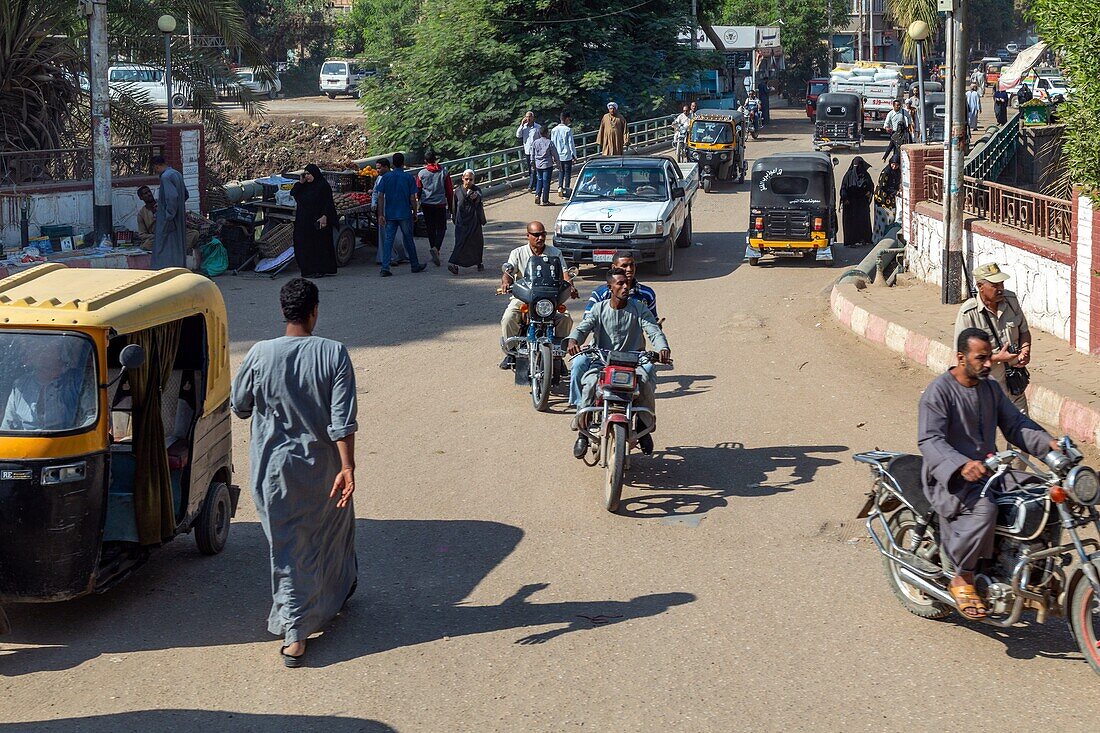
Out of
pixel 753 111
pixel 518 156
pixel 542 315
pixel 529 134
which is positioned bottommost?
pixel 542 315

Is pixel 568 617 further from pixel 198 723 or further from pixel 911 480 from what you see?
pixel 198 723

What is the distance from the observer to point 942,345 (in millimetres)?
13328

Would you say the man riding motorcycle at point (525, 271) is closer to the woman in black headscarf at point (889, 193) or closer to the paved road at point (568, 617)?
the paved road at point (568, 617)

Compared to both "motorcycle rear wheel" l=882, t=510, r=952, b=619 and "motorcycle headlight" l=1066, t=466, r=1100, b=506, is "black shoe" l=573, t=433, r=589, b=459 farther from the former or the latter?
"motorcycle headlight" l=1066, t=466, r=1100, b=506

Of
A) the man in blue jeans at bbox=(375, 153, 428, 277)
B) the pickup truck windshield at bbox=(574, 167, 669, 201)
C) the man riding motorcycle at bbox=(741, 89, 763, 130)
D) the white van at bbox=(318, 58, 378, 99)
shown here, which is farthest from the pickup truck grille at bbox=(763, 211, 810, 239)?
the white van at bbox=(318, 58, 378, 99)

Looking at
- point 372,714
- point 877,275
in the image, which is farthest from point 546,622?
point 877,275

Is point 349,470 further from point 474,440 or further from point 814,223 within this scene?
point 814,223

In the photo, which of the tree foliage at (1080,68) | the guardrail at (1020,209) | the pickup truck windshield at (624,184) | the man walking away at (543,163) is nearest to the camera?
the tree foliage at (1080,68)

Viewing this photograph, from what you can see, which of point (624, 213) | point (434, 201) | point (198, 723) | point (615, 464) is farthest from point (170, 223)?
point (198, 723)

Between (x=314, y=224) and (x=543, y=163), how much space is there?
8.54 metres

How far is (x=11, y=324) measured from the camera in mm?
6562

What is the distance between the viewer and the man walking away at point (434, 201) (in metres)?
21.0

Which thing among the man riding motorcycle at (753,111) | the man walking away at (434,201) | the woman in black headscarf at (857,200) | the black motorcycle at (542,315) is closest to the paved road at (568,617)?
the black motorcycle at (542,315)

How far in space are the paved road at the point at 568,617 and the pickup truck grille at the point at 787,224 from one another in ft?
28.5
